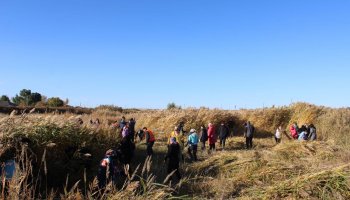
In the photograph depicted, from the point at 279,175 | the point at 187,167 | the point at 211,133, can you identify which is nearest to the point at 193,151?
the point at 211,133

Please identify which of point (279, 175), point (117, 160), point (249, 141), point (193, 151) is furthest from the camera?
point (249, 141)

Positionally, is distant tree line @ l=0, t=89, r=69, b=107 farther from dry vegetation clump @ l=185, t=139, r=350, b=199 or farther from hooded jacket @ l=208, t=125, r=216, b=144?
dry vegetation clump @ l=185, t=139, r=350, b=199

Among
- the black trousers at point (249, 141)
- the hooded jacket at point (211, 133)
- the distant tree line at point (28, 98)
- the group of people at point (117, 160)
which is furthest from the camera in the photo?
the distant tree line at point (28, 98)

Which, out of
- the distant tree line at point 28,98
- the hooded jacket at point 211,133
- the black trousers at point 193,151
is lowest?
the black trousers at point 193,151

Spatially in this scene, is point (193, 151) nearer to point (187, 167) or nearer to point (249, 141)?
point (187, 167)

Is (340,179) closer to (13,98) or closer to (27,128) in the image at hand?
(27,128)

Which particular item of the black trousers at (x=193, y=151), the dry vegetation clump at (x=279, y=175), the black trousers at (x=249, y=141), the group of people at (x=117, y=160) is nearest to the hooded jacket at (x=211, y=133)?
the black trousers at (x=193, y=151)

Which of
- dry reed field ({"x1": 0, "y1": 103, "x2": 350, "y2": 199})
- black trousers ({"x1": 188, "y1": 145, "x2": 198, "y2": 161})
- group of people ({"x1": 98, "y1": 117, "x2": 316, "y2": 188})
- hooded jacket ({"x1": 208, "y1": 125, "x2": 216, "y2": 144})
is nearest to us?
dry reed field ({"x1": 0, "y1": 103, "x2": 350, "y2": 199})

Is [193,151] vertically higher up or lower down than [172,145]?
lower down

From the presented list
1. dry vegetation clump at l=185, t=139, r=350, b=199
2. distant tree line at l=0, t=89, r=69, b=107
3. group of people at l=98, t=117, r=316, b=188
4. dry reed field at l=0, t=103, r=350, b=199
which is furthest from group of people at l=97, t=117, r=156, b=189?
distant tree line at l=0, t=89, r=69, b=107

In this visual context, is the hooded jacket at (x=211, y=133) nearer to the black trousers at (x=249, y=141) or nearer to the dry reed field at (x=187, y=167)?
the dry reed field at (x=187, y=167)

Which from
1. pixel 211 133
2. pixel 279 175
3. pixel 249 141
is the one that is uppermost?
pixel 211 133

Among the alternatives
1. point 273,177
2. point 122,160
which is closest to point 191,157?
point 122,160

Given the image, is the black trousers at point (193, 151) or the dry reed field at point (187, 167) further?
the black trousers at point (193, 151)
